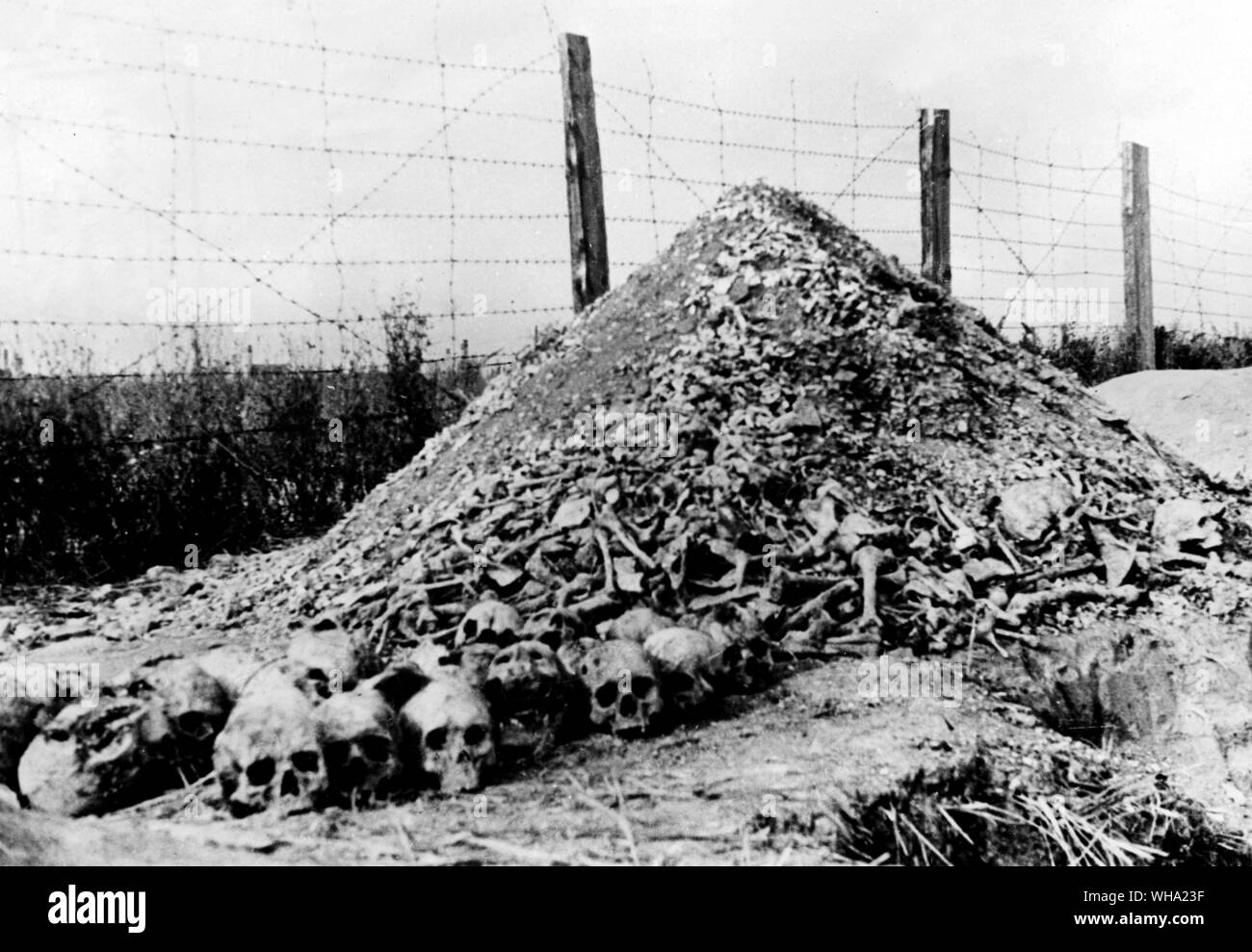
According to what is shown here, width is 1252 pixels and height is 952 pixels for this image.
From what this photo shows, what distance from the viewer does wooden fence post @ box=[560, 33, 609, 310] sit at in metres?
6.56

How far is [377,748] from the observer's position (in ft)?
9.36

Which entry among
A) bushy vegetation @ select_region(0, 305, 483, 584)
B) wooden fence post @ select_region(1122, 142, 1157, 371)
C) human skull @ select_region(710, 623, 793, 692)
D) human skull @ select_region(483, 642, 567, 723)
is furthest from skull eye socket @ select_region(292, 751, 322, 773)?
wooden fence post @ select_region(1122, 142, 1157, 371)

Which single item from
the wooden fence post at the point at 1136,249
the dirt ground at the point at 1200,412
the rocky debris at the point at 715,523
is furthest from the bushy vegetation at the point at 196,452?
the wooden fence post at the point at 1136,249

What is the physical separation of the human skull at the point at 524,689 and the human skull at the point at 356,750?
41 cm

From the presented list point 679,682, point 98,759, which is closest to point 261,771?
point 98,759

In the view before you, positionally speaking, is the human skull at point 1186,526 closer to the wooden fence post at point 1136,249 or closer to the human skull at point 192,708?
the human skull at point 192,708

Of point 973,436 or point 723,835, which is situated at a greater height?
point 973,436

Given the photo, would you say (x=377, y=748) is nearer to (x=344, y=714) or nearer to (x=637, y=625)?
(x=344, y=714)

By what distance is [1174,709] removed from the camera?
167 inches

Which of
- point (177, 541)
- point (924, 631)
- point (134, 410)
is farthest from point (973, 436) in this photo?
point (134, 410)

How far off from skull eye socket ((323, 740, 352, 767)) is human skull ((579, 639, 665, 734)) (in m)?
0.78

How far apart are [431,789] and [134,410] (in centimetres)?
447

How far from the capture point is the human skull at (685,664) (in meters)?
3.39

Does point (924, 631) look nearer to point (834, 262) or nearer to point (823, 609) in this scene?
point (823, 609)
